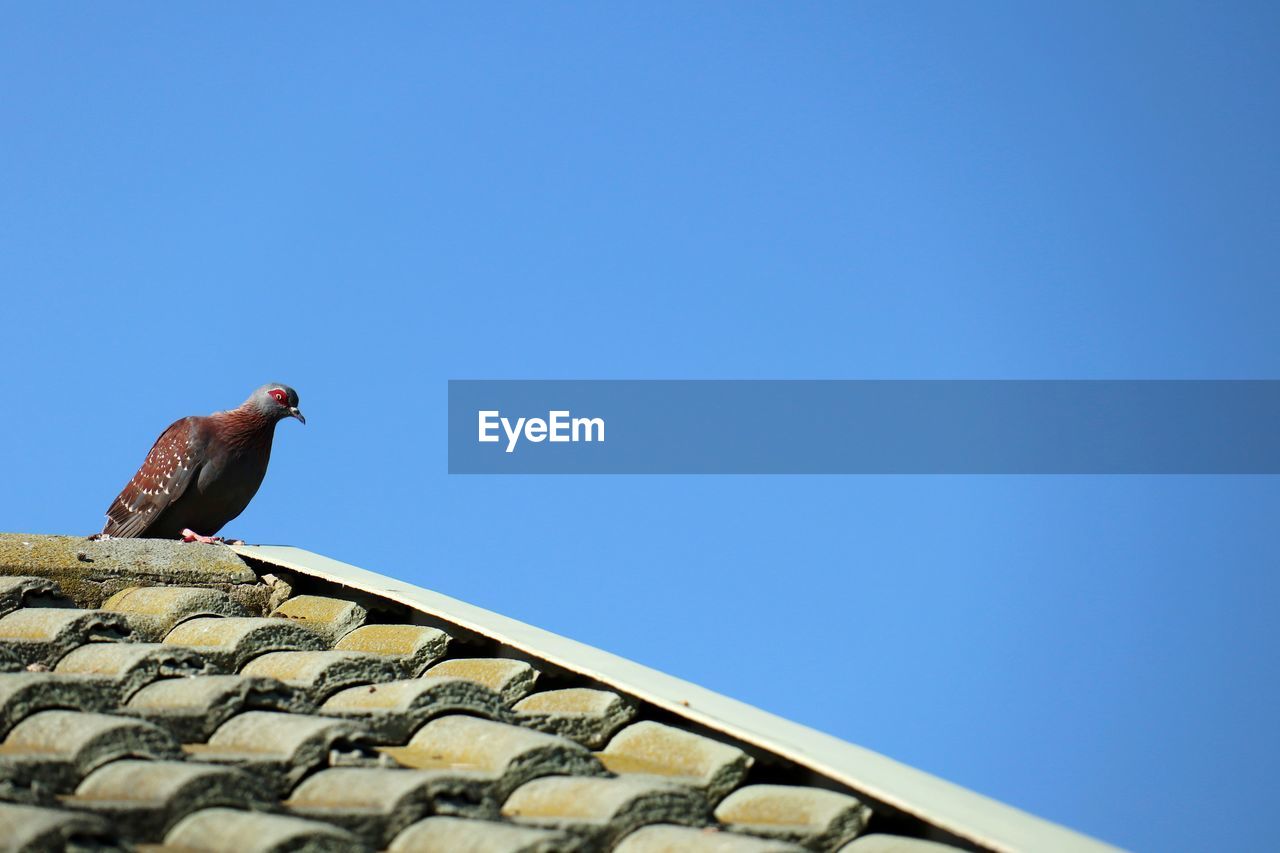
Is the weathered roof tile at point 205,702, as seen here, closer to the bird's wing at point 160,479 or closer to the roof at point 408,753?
the roof at point 408,753

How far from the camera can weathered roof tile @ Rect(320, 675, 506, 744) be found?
3557 millimetres

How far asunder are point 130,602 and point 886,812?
9.29 ft

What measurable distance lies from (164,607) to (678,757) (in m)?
2.02

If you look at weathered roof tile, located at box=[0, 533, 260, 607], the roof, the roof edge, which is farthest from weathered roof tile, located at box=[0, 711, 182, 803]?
weathered roof tile, located at box=[0, 533, 260, 607]

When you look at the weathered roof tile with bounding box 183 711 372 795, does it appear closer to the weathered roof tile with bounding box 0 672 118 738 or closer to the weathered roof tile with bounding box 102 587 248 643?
the weathered roof tile with bounding box 0 672 118 738

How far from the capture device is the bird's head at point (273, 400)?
727 centimetres

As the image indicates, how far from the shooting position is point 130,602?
16.5 ft

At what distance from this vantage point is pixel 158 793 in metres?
2.71

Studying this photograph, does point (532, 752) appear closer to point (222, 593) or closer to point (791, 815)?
point (791, 815)

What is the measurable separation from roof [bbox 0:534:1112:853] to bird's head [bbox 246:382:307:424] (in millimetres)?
2471

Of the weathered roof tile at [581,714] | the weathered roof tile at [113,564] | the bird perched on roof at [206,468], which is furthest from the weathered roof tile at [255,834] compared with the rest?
the bird perched on roof at [206,468]

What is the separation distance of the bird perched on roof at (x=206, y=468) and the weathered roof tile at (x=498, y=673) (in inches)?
119

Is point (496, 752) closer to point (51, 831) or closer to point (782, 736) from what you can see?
point (782, 736)

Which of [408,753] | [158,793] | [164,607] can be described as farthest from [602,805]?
[164,607]
